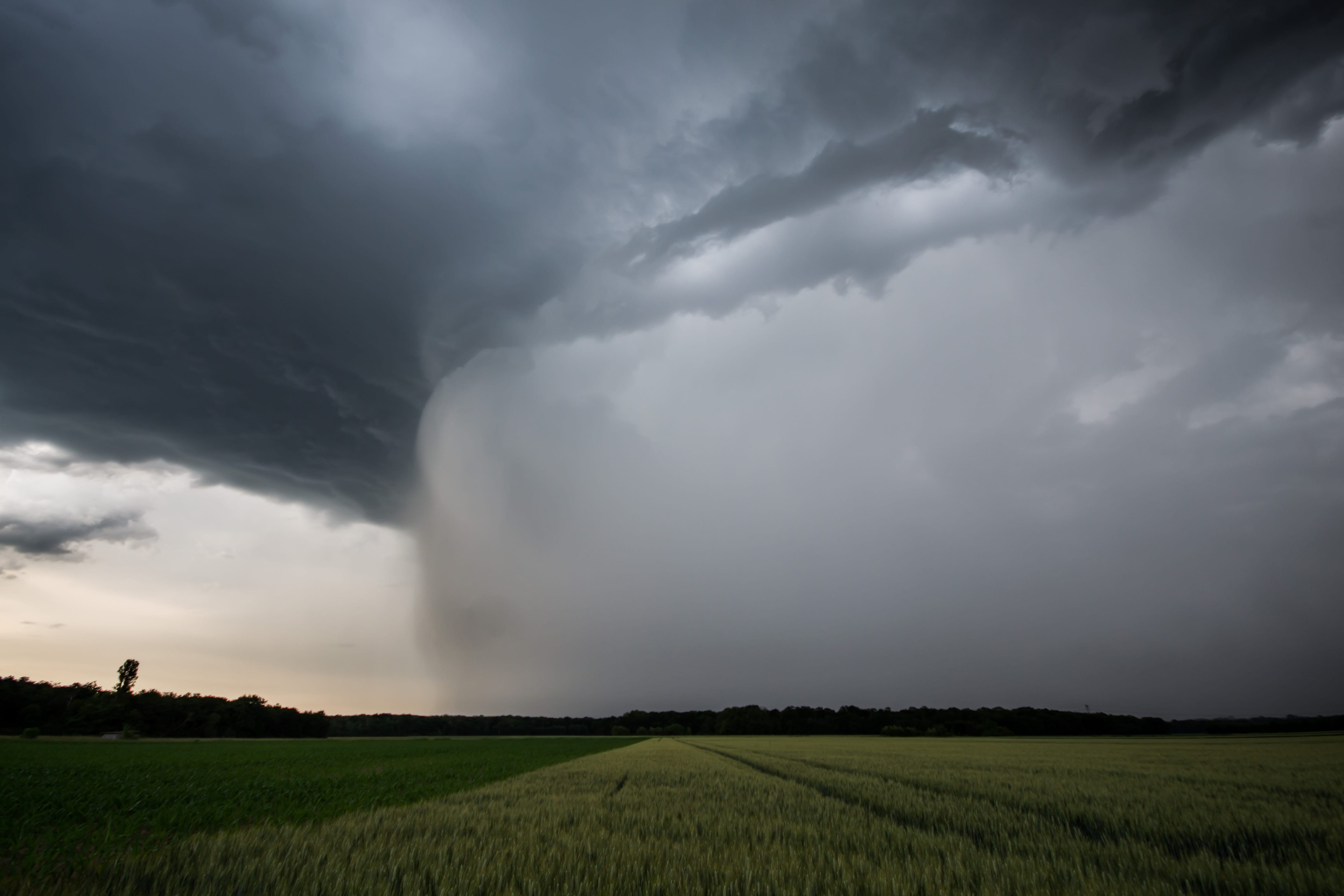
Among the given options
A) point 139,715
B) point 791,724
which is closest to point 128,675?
point 139,715

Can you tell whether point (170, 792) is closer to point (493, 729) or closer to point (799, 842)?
point (799, 842)

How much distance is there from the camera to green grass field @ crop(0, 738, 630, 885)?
6754mm

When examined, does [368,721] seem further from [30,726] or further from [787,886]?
[787,886]

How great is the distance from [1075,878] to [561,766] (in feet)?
66.4

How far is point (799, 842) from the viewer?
601cm

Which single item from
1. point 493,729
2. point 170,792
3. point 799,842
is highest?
point 799,842

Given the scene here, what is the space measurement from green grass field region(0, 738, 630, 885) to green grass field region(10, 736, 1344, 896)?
1451 mm

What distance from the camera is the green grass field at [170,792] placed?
675 centimetres

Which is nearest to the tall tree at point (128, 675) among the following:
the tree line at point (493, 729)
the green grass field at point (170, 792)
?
the tree line at point (493, 729)

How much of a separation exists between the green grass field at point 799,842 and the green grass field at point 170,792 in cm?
145

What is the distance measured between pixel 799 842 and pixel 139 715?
5011 inches

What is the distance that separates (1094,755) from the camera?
88.8 feet

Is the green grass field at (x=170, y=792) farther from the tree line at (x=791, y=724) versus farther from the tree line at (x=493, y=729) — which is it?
the tree line at (x=791, y=724)

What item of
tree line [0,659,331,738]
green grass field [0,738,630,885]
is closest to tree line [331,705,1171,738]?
tree line [0,659,331,738]
